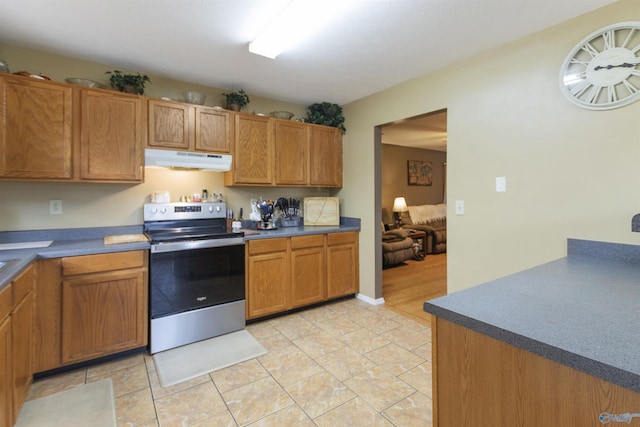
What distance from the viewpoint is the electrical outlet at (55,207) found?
97.4 inches

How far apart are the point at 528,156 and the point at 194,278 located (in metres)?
2.77

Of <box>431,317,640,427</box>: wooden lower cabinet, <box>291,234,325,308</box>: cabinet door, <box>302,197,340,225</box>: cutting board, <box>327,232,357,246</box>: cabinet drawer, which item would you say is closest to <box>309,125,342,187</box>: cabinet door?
<box>302,197,340,225</box>: cutting board

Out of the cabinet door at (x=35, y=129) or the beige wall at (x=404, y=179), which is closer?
the cabinet door at (x=35, y=129)

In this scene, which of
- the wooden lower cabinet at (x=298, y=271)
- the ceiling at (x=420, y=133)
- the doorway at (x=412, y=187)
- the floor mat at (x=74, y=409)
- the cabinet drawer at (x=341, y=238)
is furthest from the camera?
the ceiling at (x=420, y=133)

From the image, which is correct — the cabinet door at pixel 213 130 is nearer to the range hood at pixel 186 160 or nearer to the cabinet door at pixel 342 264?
the range hood at pixel 186 160

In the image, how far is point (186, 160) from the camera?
271 centimetres

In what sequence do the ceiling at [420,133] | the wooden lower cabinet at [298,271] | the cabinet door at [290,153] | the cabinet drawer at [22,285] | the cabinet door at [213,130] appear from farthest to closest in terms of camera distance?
1. the ceiling at [420,133]
2. the cabinet door at [290,153]
3. the wooden lower cabinet at [298,271]
4. the cabinet door at [213,130]
5. the cabinet drawer at [22,285]

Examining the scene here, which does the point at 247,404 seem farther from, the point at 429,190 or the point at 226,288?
the point at 429,190

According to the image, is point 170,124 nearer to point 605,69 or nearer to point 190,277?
point 190,277

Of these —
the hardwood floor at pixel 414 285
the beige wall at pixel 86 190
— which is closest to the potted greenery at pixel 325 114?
the beige wall at pixel 86 190

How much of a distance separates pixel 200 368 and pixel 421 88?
306cm

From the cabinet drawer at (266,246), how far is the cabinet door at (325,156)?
2.93ft

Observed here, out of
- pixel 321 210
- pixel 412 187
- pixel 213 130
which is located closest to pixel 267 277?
pixel 321 210

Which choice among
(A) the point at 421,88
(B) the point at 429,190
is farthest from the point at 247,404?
(B) the point at 429,190
